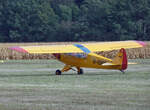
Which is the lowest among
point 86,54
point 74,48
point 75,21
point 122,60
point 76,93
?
point 76,93

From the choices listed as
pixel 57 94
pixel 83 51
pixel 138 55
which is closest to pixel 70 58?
pixel 83 51

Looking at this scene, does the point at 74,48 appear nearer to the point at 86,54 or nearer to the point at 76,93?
the point at 86,54

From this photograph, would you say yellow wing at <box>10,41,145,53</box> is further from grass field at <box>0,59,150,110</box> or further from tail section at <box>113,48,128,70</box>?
grass field at <box>0,59,150,110</box>

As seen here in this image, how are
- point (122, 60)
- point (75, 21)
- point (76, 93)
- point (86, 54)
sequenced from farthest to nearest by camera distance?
point (75, 21) → point (86, 54) → point (122, 60) → point (76, 93)

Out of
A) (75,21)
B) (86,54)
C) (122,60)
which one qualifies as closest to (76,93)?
(122,60)

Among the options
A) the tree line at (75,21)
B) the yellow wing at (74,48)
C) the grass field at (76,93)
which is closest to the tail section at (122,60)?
the grass field at (76,93)

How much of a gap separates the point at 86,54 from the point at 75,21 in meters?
47.8

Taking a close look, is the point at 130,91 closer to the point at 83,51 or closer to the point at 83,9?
the point at 83,51

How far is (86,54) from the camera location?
22.9 m

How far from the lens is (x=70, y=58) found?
2350cm

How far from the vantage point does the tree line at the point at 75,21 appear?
60.9m

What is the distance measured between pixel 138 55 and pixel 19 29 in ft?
112

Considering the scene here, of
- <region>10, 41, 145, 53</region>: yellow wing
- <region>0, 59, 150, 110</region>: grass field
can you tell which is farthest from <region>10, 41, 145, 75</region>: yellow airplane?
<region>0, 59, 150, 110</region>: grass field

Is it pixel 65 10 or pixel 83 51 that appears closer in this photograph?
pixel 83 51
